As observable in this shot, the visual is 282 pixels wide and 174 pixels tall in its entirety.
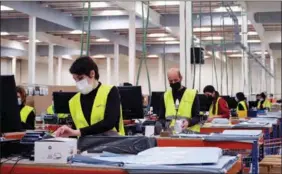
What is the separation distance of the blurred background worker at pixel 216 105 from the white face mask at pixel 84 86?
505 centimetres

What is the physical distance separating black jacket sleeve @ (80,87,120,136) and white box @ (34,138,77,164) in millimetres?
767

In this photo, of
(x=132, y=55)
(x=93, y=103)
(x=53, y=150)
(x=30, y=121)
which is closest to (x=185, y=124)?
(x=93, y=103)

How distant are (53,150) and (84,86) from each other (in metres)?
1.05

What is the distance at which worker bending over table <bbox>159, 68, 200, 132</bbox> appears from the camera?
491cm

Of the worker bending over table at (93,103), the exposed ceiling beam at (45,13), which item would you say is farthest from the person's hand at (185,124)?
the exposed ceiling beam at (45,13)

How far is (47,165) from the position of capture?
86.1 inches

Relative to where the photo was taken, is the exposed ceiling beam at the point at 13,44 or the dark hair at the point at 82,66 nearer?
the dark hair at the point at 82,66

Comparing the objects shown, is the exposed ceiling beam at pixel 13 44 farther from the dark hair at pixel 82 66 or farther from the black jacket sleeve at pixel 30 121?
the dark hair at pixel 82 66

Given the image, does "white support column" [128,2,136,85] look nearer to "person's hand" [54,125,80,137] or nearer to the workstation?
the workstation

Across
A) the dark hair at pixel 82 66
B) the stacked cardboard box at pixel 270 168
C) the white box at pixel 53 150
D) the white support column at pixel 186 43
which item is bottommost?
the stacked cardboard box at pixel 270 168

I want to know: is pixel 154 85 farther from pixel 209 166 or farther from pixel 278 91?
pixel 209 166

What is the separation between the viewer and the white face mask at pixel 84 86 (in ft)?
10.5

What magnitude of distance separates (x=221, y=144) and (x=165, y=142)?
417 mm

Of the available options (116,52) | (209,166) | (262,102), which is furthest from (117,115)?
(116,52)
